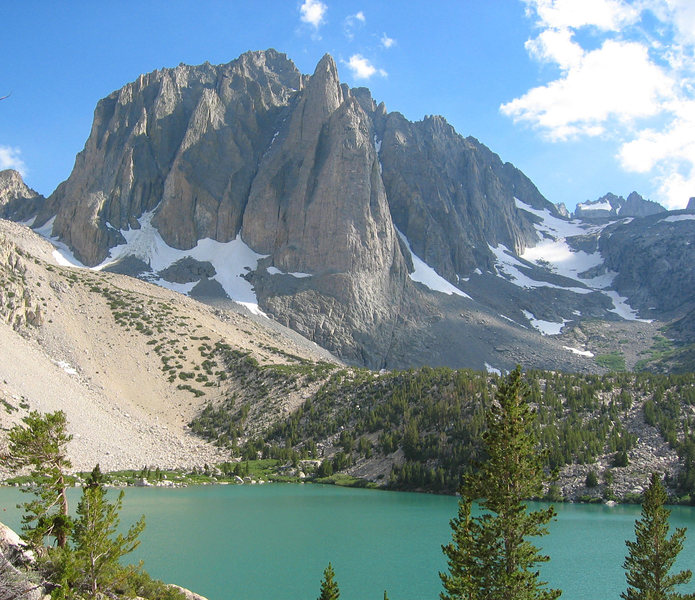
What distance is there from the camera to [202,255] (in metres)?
123

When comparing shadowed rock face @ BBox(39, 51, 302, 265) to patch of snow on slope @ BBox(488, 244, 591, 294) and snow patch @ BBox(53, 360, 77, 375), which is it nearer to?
snow patch @ BBox(53, 360, 77, 375)

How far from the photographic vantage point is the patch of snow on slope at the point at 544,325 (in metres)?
152

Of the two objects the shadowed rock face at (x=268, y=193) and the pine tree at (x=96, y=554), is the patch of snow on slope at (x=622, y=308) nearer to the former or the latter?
the shadowed rock face at (x=268, y=193)

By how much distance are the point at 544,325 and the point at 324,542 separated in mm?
132509

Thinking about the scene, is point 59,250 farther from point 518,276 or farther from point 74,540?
point 518,276

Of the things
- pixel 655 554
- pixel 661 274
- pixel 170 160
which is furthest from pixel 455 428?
pixel 661 274

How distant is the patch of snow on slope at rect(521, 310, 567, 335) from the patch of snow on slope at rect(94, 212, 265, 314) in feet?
240

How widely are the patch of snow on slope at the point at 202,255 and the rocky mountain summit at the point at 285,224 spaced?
1.23ft

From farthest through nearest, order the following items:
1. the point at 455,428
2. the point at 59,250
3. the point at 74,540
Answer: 1. the point at 59,250
2. the point at 455,428
3. the point at 74,540

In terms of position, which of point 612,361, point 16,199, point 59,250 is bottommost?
point 612,361

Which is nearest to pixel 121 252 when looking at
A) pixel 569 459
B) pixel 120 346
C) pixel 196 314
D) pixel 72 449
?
pixel 196 314

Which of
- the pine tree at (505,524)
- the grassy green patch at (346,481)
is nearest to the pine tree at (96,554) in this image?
the pine tree at (505,524)

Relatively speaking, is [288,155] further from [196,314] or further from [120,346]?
[120,346]

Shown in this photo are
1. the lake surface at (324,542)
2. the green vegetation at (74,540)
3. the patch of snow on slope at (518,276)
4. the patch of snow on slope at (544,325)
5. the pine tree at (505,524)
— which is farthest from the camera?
the patch of snow on slope at (518,276)
